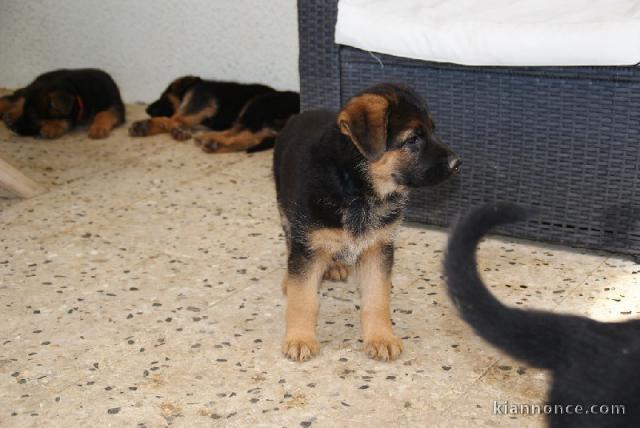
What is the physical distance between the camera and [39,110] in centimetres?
597

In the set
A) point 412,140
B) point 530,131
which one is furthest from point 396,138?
point 530,131

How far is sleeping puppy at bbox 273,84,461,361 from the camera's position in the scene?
2783 mm

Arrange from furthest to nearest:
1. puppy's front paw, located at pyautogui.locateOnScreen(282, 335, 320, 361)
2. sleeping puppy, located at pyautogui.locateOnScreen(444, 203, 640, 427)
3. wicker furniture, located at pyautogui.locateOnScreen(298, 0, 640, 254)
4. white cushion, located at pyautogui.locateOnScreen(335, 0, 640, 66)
→ 1. wicker furniture, located at pyautogui.locateOnScreen(298, 0, 640, 254)
2. white cushion, located at pyautogui.locateOnScreen(335, 0, 640, 66)
3. puppy's front paw, located at pyautogui.locateOnScreen(282, 335, 320, 361)
4. sleeping puppy, located at pyautogui.locateOnScreen(444, 203, 640, 427)

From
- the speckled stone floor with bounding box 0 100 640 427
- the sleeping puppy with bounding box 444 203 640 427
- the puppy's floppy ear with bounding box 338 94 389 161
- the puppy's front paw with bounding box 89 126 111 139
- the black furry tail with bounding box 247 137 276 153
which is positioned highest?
the puppy's floppy ear with bounding box 338 94 389 161

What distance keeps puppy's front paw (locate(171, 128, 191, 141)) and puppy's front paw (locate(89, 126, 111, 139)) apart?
1.59 feet

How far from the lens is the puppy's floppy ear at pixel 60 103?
19.3ft

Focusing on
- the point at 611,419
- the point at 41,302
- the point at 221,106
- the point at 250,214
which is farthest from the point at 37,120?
the point at 611,419

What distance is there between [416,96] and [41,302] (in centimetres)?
171

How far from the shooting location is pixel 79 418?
8.57 feet

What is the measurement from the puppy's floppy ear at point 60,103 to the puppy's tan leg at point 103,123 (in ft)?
0.68

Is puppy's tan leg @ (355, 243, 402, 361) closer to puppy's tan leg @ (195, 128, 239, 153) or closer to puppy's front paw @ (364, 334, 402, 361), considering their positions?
puppy's front paw @ (364, 334, 402, 361)

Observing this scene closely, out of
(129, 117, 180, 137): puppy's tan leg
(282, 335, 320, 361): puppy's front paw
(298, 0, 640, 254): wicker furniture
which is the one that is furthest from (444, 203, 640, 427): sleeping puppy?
(129, 117, 180, 137): puppy's tan leg

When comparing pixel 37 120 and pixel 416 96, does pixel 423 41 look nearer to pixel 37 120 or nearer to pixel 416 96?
pixel 416 96

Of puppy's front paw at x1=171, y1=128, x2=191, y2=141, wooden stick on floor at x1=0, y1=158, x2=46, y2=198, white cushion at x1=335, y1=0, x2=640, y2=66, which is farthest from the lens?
puppy's front paw at x1=171, y1=128, x2=191, y2=141
